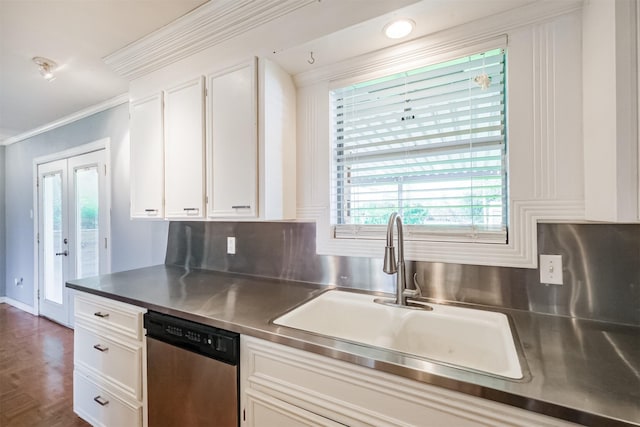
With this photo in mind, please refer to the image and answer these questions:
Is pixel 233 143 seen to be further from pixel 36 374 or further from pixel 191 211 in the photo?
pixel 36 374

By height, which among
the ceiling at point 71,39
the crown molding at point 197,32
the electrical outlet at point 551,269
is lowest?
the electrical outlet at point 551,269

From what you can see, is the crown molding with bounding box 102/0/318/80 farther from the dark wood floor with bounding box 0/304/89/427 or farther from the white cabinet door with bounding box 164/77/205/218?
the dark wood floor with bounding box 0/304/89/427

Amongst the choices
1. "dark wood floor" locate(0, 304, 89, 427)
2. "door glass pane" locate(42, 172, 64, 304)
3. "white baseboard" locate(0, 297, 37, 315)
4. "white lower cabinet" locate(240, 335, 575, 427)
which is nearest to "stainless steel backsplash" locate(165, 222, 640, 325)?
"white lower cabinet" locate(240, 335, 575, 427)

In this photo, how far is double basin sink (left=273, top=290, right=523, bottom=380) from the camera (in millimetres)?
1107

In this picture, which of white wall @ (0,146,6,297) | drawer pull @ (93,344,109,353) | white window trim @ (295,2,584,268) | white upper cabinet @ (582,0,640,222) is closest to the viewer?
white upper cabinet @ (582,0,640,222)

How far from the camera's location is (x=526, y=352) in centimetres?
89

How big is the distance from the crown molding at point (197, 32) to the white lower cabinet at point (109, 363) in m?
1.47

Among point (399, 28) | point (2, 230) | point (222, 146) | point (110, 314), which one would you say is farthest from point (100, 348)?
point (2, 230)

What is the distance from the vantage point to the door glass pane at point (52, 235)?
11.3 feet

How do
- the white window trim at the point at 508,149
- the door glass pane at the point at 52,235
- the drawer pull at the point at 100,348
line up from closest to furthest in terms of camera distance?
the white window trim at the point at 508,149
the drawer pull at the point at 100,348
the door glass pane at the point at 52,235

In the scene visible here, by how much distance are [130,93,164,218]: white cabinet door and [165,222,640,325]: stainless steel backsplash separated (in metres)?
0.64

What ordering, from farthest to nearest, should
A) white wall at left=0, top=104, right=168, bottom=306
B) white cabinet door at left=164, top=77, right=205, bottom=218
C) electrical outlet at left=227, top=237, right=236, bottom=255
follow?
1. white wall at left=0, top=104, right=168, bottom=306
2. electrical outlet at left=227, top=237, right=236, bottom=255
3. white cabinet door at left=164, top=77, right=205, bottom=218

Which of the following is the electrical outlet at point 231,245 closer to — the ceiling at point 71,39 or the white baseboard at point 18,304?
the ceiling at point 71,39

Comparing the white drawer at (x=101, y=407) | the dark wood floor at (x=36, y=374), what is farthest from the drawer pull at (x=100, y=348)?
the dark wood floor at (x=36, y=374)
